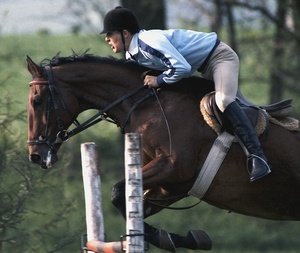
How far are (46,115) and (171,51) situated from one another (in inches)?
42.9

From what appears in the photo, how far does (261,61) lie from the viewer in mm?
21031

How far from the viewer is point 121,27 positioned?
9.14m

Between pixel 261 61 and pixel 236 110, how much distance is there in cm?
1201

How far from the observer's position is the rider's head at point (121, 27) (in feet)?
30.0

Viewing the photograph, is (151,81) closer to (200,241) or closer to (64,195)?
(200,241)

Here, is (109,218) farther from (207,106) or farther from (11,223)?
(207,106)

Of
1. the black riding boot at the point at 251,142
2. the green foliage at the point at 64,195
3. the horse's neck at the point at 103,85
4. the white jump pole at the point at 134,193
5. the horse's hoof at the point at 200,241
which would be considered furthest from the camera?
the green foliage at the point at 64,195

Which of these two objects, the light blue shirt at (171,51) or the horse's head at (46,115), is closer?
the light blue shirt at (171,51)

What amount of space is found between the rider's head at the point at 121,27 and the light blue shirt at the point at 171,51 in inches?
1.9

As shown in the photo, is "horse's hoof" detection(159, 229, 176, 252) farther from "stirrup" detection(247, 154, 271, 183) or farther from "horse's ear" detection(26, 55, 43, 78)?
"horse's ear" detection(26, 55, 43, 78)

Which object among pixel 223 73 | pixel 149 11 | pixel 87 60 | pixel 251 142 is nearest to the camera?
pixel 251 142

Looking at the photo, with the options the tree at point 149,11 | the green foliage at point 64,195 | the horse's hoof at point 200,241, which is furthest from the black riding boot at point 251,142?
the tree at point 149,11

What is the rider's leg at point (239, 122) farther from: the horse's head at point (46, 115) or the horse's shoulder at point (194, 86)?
the horse's head at point (46, 115)

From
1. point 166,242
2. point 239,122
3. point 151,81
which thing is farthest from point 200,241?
point 151,81
